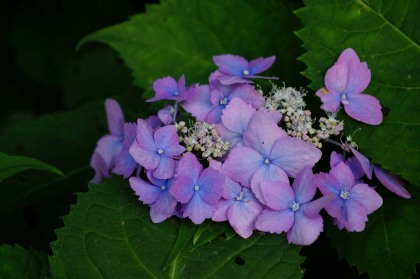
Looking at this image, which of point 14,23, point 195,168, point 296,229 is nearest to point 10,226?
A: point 195,168

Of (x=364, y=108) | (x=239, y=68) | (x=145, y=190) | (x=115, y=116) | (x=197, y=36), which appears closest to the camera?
(x=145, y=190)

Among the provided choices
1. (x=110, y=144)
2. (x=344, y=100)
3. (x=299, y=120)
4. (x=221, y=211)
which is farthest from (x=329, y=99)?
(x=110, y=144)

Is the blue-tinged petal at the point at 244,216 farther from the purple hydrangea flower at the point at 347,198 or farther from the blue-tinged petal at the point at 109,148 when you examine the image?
the blue-tinged petal at the point at 109,148

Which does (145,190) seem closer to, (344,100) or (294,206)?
(294,206)

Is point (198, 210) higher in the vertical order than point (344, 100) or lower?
lower

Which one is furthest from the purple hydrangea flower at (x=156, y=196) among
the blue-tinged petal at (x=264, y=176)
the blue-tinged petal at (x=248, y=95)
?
the blue-tinged petal at (x=248, y=95)

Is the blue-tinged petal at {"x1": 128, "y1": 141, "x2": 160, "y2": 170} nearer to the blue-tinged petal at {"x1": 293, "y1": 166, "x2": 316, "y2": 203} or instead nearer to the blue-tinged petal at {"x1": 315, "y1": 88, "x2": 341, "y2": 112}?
the blue-tinged petal at {"x1": 293, "y1": 166, "x2": 316, "y2": 203}

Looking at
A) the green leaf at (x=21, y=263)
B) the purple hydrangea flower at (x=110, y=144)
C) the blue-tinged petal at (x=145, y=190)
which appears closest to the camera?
the blue-tinged petal at (x=145, y=190)

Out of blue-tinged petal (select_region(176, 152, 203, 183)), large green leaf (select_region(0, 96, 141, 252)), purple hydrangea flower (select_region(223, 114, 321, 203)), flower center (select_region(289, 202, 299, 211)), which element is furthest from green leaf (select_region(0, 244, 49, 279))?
flower center (select_region(289, 202, 299, 211))
